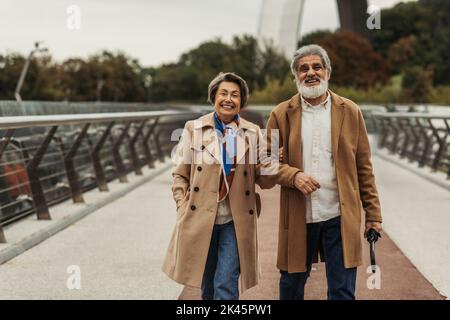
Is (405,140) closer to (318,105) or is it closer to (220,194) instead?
(318,105)

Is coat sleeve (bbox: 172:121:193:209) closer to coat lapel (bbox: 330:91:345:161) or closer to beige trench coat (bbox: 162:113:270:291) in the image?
beige trench coat (bbox: 162:113:270:291)

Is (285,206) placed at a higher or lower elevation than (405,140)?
higher

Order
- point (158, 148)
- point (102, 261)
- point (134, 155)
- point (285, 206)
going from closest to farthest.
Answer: point (285, 206)
point (102, 261)
point (134, 155)
point (158, 148)

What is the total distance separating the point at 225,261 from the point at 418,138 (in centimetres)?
1232

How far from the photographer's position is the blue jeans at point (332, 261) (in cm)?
350

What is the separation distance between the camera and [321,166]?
3.49 metres

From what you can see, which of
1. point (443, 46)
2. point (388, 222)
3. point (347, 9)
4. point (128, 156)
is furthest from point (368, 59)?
point (388, 222)

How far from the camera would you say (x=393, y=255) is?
6137 millimetres

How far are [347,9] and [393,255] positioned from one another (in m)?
62.5

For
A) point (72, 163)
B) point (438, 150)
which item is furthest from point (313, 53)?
point (438, 150)

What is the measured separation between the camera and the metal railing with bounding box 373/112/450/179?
500 inches

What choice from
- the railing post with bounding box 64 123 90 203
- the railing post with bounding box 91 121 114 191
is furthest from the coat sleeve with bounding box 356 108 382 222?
the railing post with bounding box 91 121 114 191
